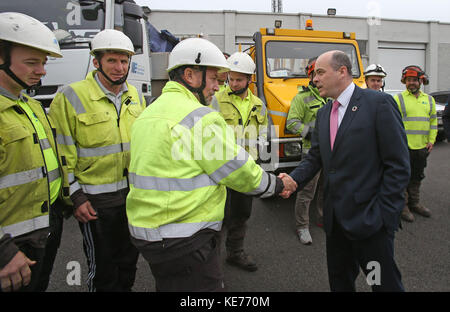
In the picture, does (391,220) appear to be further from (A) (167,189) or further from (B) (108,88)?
(B) (108,88)

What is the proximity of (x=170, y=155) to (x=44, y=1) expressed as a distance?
3.82 meters

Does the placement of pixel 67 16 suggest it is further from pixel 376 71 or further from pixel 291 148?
pixel 376 71

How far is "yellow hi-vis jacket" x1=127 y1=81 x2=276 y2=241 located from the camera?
5.07ft

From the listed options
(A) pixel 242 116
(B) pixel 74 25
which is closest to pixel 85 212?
(A) pixel 242 116

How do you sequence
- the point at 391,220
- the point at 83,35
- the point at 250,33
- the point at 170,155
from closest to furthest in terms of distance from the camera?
the point at 170,155, the point at 391,220, the point at 83,35, the point at 250,33

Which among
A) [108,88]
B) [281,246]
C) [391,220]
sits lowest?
[281,246]

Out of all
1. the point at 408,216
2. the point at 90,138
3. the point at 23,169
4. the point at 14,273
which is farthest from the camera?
the point at 408,216

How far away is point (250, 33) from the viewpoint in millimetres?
18266

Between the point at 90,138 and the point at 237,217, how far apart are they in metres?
1.69

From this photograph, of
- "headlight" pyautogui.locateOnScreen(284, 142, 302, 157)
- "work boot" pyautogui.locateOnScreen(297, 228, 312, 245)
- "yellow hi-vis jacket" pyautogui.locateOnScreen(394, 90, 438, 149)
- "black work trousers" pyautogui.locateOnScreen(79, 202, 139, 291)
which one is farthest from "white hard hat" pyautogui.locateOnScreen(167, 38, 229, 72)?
"yellow hi-vis jacket" pyautogui.locateOnScreen(394, 90, 438, 149)

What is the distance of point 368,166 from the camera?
1.96 metres

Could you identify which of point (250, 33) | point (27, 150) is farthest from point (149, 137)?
point (250, 33)

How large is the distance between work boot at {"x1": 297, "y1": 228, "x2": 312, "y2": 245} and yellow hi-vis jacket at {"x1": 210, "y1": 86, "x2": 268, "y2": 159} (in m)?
1.22

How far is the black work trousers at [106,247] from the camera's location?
7.77 feet
